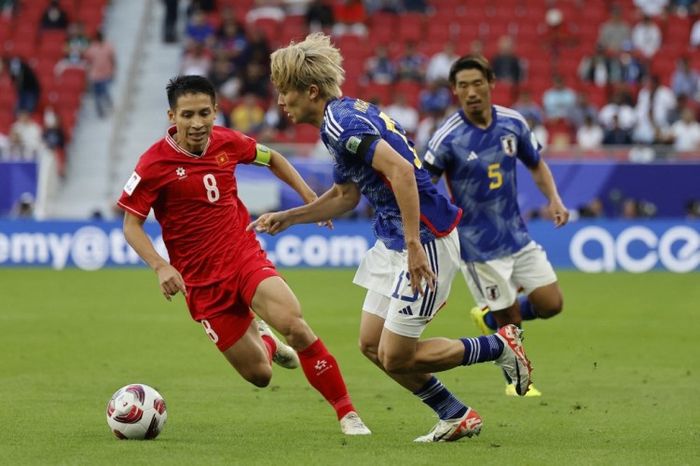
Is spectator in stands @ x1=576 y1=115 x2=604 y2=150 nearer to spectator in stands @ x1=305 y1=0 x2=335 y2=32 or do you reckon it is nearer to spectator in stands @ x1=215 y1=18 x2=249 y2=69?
spectator in stands @ x1=305 y1=0 x2=335 y2=32

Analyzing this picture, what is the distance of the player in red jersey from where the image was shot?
323 inches

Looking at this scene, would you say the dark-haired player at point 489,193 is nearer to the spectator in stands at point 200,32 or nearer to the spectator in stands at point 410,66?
the spectator in stands at point 410,66

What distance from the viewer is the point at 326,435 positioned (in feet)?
26.5

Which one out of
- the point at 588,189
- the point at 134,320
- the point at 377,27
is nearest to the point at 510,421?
the point at 134,320

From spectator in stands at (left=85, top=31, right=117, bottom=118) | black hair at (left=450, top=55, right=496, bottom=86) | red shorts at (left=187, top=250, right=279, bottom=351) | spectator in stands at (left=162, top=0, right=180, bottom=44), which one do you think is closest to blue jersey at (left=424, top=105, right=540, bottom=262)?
black hair at (left=450, top=55, right=496, bottom=86)

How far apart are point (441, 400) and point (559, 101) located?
703 inches

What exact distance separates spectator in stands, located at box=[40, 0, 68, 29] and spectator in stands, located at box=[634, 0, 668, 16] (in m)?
12.7

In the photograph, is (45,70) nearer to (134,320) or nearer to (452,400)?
(134,320)

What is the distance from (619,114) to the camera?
2423 centimetres

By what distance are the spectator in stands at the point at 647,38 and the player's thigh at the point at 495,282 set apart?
17.6 m

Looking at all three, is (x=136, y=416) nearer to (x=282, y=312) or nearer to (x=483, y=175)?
(x=282, y=312)

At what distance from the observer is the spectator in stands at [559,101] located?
82.0 feet

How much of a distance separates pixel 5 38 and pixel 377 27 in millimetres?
8419

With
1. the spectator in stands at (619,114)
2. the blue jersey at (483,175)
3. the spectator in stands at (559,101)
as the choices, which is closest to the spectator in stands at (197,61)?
the spectator in stands at (559,101)
